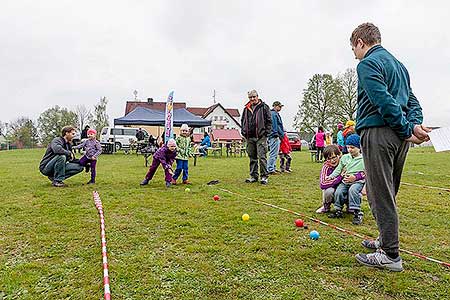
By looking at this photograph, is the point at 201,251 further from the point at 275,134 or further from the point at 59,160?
the point at 275,134

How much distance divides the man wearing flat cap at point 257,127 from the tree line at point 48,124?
39.9m

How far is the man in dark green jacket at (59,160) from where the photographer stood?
712 cm

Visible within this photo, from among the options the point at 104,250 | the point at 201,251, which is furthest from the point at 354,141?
the point at 104,250

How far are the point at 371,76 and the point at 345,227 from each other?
77.5 inches

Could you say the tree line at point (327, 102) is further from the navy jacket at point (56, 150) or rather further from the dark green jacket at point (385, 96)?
the dark green jacket at point (385, 96)

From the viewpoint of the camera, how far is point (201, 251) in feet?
10.8

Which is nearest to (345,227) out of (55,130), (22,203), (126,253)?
(126,253)

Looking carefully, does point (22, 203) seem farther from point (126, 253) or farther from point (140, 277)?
point (140, 277)

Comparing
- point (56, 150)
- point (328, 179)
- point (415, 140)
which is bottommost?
point (328, 179)

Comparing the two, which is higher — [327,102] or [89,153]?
[327,102]

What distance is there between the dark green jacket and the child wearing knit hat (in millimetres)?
1499

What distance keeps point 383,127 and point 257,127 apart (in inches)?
189

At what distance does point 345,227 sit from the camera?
405cm

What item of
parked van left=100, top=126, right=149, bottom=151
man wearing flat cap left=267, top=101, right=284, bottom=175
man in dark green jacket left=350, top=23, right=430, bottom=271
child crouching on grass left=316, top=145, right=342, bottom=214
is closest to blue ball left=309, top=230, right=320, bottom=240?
man in dark green jacket left=350, top=23, right=430, bottom=271
